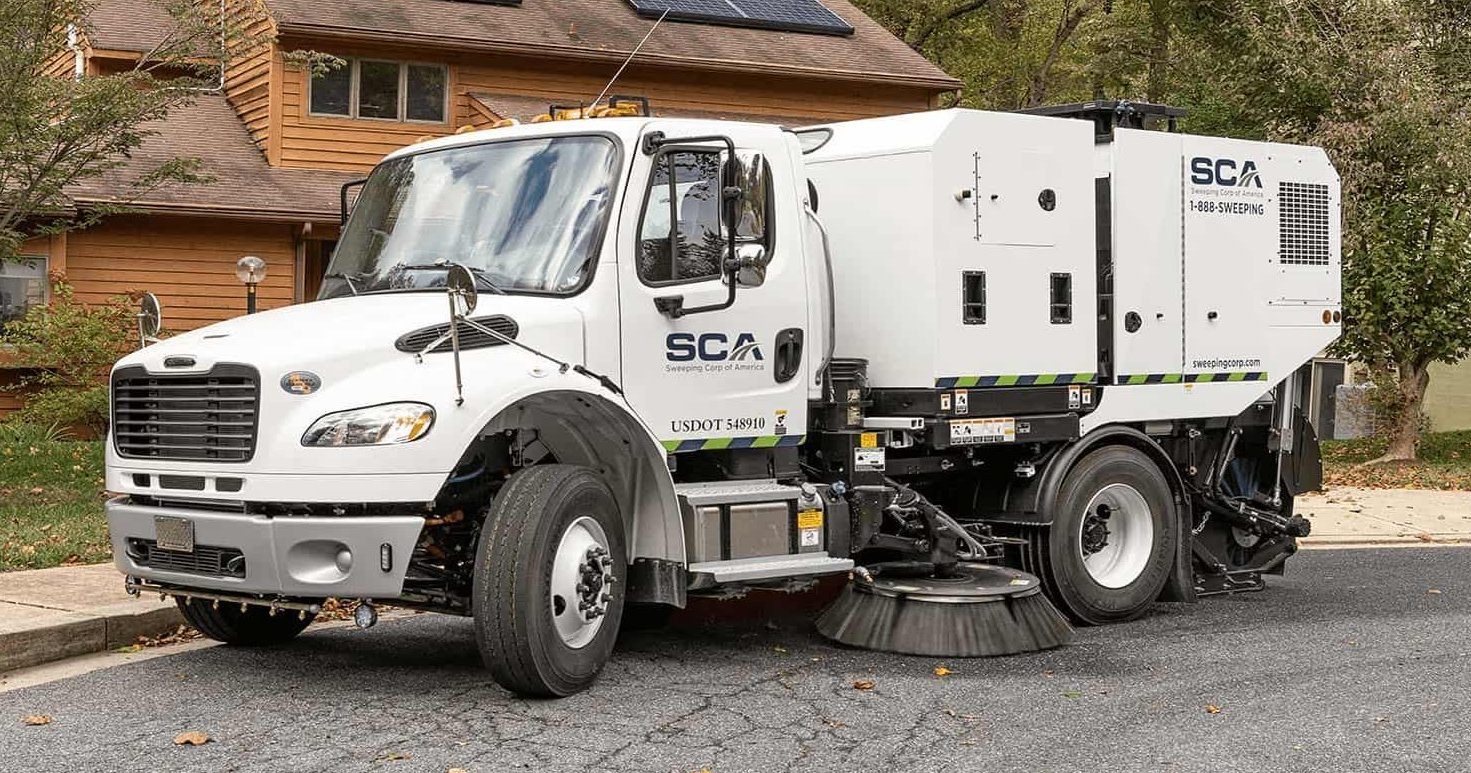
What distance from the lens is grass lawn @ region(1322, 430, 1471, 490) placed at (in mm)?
19331

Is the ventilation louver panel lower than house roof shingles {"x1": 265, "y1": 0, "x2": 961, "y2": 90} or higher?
lower

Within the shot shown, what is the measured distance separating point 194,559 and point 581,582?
1.66 metres

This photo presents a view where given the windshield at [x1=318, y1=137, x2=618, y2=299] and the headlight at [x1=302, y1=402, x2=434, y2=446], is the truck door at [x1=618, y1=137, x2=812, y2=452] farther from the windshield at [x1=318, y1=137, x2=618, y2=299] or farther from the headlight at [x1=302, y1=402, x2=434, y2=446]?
the headlight at [x1=302, y1=402, x2=434, y2=446]

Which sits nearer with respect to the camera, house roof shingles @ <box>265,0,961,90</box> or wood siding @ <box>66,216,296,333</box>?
wood siding @ <box>66,216,296,333</box>

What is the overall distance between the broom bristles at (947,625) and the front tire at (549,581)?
1.61 metres

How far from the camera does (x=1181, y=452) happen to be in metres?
10.8

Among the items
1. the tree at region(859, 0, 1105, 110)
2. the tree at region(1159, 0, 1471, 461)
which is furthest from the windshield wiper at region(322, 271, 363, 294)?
the tree at region(859, 0, 1105, 110)

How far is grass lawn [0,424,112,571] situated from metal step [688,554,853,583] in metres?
5.01

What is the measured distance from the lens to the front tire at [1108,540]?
32.1 feet

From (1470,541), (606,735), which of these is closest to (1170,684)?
(606,735)

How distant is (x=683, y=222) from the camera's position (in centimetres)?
820

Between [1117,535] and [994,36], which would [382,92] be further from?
[994,36]

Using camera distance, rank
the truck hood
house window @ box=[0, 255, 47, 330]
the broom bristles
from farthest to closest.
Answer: house window @ box=[0, 255, 47, 330] → the broom bristles → the truck hood

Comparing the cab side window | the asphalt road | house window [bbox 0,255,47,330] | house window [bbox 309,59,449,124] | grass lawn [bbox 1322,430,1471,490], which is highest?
house window [bbox 309,59,449,124]
